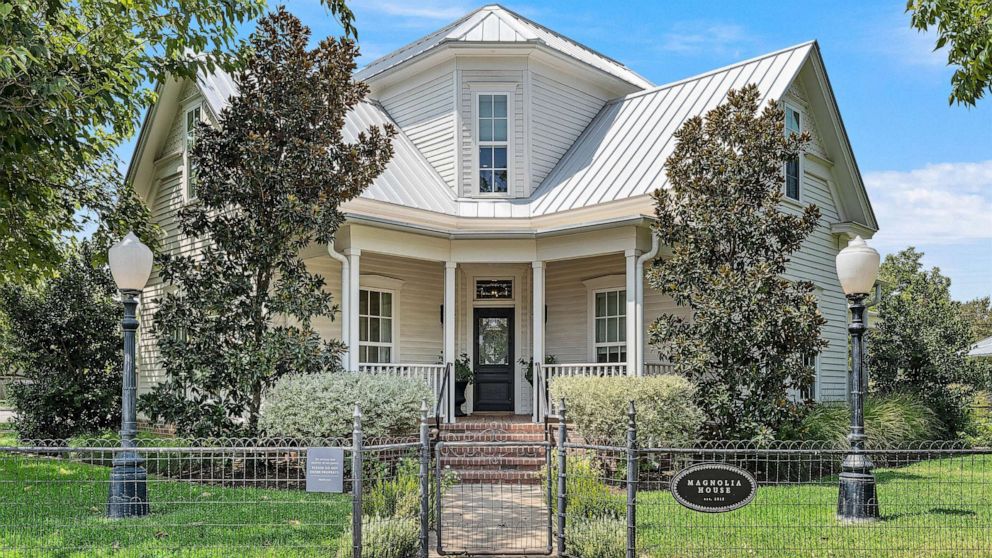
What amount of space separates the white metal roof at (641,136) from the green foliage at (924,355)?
246 inches

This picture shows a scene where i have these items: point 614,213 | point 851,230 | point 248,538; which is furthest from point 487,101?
point 248,538

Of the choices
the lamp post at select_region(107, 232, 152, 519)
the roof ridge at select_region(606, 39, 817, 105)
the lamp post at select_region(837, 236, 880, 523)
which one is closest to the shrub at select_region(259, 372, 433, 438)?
the lamp post at select_region(107, 232, 152, 519)

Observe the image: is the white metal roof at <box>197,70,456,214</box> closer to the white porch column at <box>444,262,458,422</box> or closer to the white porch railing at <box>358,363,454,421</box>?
the white porch column at <box>444,262,458,422</box>

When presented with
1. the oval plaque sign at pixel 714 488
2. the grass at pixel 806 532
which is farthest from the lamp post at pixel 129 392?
the oval plaque sign at pixel 714 488

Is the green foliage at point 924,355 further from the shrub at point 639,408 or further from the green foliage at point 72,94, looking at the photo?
the green foliage at point 72,94

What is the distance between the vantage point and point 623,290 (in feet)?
51.8

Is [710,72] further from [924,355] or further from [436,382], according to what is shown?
[436,382]

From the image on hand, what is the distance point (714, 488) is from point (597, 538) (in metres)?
1.10

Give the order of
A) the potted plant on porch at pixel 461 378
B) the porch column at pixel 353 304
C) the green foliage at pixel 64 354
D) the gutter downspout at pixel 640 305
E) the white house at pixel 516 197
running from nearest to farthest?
1. the porch column at pixel 353 304
2. the gutter downspout at pixel 640 305
3. the white house at pixel 516 197
4. the potted plant on porch at pixel 461 378
5. the green foliage at pixel 64 354

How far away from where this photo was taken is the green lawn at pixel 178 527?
731cm

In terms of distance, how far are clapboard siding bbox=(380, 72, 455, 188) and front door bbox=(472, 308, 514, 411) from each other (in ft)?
9.35

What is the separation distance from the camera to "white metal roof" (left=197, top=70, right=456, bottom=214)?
→ 15.3 m

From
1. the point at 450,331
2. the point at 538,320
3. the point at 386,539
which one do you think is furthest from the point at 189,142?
the point at 386,539

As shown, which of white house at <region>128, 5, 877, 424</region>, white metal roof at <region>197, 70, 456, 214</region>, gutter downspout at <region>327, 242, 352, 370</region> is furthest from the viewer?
white metal roof at <region>197, 70, 456, 214</region>
